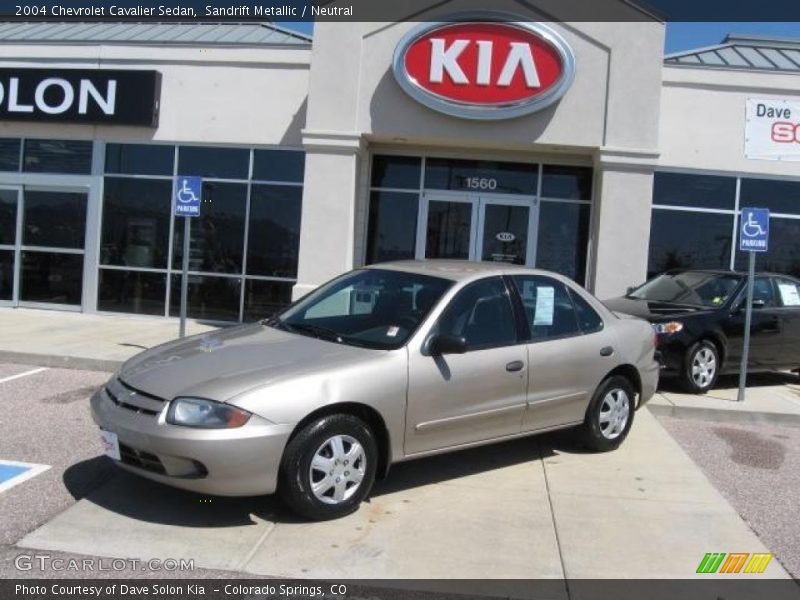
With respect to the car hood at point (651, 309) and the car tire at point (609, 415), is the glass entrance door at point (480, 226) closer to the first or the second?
the car hood at point (651, 309)

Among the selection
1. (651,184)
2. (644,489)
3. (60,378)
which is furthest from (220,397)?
(651,184)

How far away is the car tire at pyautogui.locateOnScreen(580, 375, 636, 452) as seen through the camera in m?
6.20

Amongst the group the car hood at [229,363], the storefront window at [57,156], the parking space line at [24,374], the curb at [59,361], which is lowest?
the parking space line at [24,374]

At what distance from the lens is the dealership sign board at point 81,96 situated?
45.9ft

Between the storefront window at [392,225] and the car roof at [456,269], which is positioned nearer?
the car roof at [456,269]

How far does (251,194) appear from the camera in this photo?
46.1ft

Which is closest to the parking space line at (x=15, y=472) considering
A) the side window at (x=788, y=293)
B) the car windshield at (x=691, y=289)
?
the car windshield at (x=691, y=289)

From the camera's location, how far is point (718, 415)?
26.7 ft

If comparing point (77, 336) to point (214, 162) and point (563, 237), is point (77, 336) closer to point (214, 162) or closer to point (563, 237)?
point (214, 162)

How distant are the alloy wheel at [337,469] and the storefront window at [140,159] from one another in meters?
11.0

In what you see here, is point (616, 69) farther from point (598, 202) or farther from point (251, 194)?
point (251, 194)

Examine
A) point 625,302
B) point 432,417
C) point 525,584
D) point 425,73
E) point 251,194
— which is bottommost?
point 525,584

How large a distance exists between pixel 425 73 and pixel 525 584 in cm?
947

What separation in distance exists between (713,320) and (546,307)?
4070 mm
